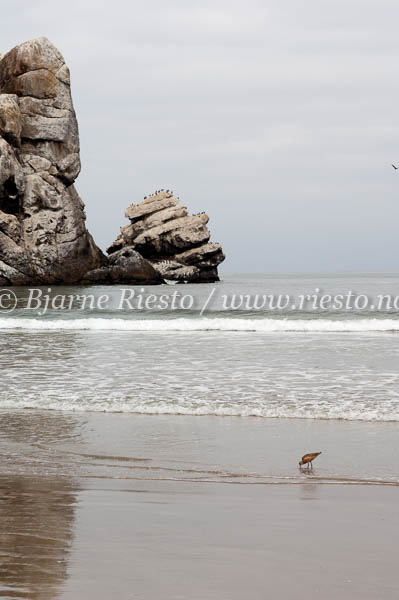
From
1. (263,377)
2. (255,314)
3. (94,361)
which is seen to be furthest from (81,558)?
(255,314)

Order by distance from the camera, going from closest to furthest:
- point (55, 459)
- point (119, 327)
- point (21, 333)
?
point (55, 459)
point (21, 333)
point (119, 327)

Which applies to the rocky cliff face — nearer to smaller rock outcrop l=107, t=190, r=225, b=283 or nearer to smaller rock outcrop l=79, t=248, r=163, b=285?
smaller rock outcrop l=79, t=248, r=163, b=285

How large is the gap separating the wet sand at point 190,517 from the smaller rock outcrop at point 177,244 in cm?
7278

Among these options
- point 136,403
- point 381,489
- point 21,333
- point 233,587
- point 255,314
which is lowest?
point 233,587

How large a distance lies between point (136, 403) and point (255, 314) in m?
24.3

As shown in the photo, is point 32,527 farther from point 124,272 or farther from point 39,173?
point 39,173

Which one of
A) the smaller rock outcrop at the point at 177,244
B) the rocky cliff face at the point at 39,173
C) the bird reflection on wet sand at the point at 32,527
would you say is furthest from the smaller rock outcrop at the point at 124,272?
the bird reflection on wet sand at the point at 32,527

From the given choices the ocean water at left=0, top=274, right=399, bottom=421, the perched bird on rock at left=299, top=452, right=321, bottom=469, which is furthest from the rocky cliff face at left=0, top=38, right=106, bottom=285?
the perched bird on rock at left=299, top=452, right=321, bottom=469

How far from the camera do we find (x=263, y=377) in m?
12.5

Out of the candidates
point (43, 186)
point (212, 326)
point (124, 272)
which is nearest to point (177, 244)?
point (124, 272)

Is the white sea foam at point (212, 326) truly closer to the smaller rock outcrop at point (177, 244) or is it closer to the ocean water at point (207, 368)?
the ocean water at point (207, 368)

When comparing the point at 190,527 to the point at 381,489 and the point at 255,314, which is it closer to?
the point at 381,489

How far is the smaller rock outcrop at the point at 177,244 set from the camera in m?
80.8

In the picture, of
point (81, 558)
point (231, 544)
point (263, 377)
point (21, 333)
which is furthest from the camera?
point (21, 333)
